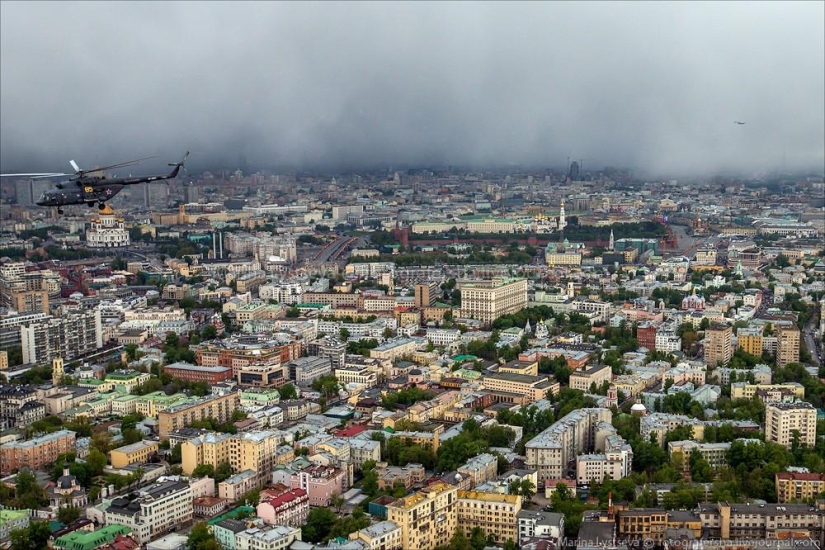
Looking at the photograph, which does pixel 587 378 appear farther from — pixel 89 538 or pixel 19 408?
pixel 89 538

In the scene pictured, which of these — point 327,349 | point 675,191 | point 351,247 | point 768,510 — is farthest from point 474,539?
point 675,191

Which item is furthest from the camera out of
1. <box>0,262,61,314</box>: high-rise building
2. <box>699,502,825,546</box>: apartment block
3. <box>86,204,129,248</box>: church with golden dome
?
<box>86,204,129,248</box>: church with golden dome

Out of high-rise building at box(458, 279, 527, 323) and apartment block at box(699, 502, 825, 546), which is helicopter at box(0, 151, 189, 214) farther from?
high-rise building at box(458, 279, 527, 323)

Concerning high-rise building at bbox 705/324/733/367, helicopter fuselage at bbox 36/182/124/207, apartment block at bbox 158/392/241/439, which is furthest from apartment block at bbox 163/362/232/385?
high-rise building at bbox 705/324/733/367

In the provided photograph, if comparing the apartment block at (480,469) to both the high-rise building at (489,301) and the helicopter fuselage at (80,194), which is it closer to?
the helicopter fuselage at (80,194)

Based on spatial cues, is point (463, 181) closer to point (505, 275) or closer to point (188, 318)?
point (505, 275)

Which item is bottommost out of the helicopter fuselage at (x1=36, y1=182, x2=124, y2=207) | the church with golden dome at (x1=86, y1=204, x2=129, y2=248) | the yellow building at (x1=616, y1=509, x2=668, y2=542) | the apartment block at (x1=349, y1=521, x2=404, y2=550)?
the yellow building at (x1=616, y1=509, x2=668, y2=542)

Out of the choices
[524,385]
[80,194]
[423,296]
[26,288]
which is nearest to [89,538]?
[80,194]
